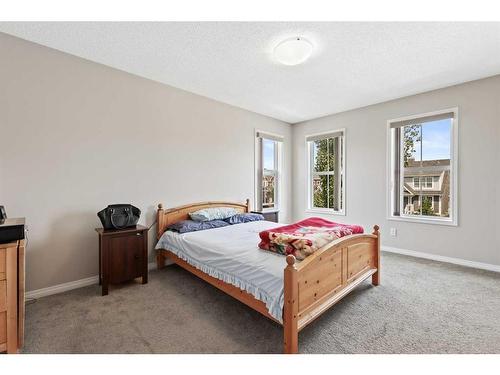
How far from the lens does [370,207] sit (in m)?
4.05

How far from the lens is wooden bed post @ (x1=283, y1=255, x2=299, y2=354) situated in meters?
1.48

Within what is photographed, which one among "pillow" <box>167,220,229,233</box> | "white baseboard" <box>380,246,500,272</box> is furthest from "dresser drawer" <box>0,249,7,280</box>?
"white baseboard" <box>380,246,500,272</box>

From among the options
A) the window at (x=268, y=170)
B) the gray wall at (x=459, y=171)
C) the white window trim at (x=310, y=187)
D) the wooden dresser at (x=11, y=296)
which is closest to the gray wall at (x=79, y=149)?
the wooden dresser at (x=11, y=296)

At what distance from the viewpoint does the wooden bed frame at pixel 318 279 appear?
1.49 m

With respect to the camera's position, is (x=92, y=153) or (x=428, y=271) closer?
(x=92, y=153)

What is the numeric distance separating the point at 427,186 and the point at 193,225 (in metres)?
3.56

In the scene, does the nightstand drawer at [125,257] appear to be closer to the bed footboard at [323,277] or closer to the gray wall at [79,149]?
the gray wall at [79,149]

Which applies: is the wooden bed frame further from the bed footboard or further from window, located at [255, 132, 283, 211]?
window, located at [255, 132, 283, 211]

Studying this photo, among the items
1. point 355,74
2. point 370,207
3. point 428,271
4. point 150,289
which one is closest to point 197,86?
point 355,74

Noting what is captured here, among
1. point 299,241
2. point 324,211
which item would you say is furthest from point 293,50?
point 324,211

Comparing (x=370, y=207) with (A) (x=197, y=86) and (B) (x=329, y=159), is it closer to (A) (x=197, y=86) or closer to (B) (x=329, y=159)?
(B) (x=329, y=159)
